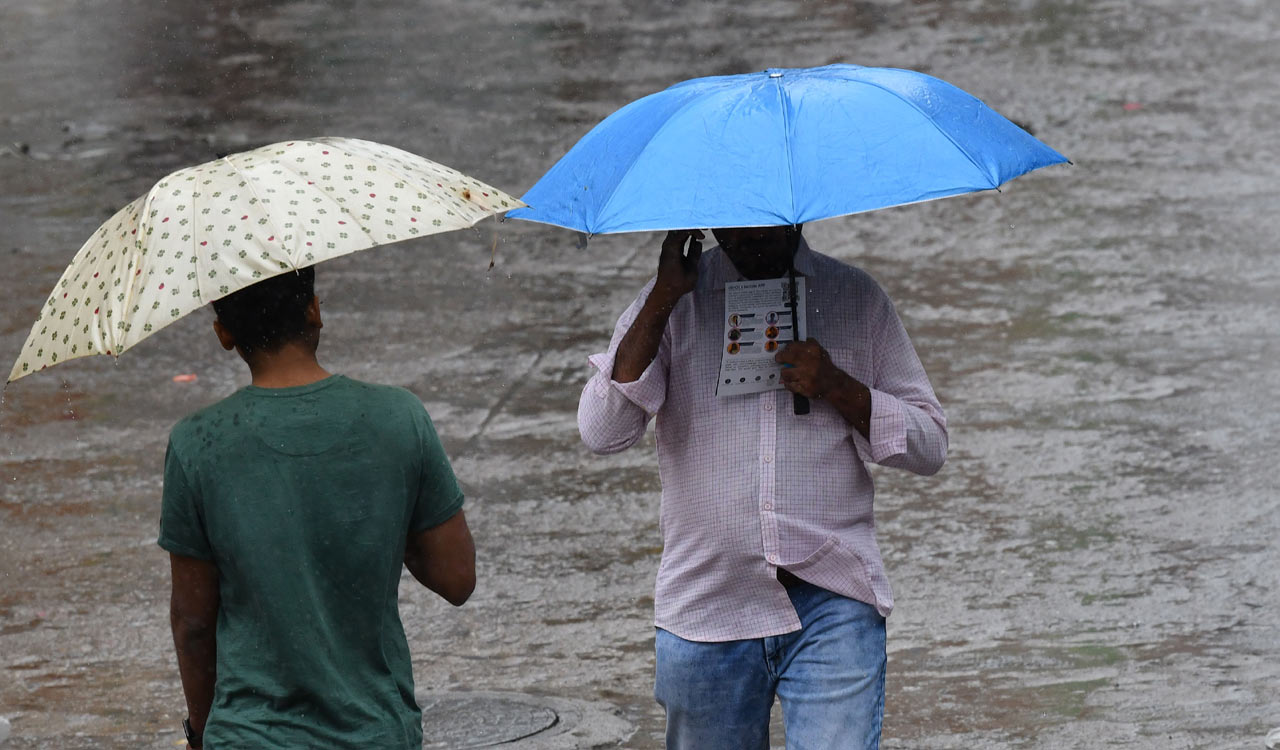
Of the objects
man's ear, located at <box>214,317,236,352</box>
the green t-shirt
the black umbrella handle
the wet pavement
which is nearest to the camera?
the green t-shirt

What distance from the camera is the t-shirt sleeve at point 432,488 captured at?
305 cm

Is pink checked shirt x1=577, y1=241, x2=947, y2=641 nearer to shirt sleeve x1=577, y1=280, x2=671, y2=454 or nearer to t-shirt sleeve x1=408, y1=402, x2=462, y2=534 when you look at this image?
shirt sleeve x1=577, y1=280, x2=671, y2=454

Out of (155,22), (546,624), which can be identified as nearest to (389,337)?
(546,624)

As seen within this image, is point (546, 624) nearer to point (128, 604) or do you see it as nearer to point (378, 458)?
point (128, 604)

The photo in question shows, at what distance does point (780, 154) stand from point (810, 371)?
47cm

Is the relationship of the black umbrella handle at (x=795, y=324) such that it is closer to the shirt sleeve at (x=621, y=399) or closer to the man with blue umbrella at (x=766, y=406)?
the man with blue umbrella at (x=766, y=406)

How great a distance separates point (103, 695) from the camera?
620 cm

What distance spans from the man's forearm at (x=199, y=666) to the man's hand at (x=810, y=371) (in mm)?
1272

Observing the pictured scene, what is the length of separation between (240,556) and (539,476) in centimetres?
517

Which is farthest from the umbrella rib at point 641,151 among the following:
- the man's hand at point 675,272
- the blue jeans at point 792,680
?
the blue jeans at point 792,680

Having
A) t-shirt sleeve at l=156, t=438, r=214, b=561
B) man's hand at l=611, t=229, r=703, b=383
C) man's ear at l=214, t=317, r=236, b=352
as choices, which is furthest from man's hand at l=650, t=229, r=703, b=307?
t-shirt sleeve at l=156, t=438, r=214, b=561

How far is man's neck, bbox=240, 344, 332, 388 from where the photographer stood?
3.02 metres

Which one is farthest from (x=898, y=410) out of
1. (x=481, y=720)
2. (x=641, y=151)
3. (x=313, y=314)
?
(x=481, y=720)

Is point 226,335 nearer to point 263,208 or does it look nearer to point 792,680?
point 263,208
